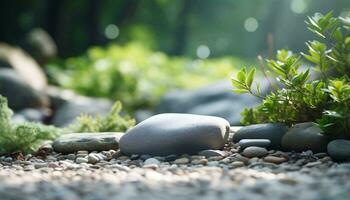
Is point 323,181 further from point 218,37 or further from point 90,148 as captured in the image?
point 218,37

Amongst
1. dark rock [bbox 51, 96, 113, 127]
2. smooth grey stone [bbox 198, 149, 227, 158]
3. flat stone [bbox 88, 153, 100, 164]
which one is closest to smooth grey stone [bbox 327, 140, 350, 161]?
smooth grey stone [bbox 198, 149, 227, 158]

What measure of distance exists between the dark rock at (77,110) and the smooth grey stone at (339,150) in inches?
234

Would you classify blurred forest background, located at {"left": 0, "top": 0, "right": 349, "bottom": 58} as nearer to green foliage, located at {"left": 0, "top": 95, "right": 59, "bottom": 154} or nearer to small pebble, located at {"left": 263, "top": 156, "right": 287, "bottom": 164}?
green foliage, located at {"left": 0, "top": 95, "right": 59, "bottom": 154}

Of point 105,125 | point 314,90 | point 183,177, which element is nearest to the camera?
point 183,177

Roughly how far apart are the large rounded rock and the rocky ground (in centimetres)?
10

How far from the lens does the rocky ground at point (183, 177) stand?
9.40ft

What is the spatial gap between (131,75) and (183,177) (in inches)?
311

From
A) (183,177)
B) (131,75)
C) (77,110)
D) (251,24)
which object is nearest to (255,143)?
(183,177)

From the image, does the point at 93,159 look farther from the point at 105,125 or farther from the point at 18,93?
the point at 18,93

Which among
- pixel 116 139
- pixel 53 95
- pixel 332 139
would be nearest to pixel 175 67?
pixel 53 95

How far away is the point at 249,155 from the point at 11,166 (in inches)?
77.1

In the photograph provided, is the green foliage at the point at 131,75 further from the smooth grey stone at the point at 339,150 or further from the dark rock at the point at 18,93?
the smooth grey stone at the point at 339,150

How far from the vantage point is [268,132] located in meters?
4.44

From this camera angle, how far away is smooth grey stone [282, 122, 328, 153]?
4145 mm
